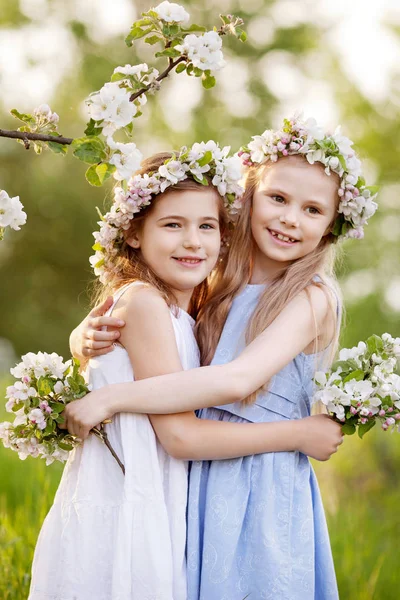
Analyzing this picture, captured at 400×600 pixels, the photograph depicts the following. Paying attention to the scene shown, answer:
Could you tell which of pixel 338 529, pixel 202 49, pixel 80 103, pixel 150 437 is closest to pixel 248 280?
pixel 150 437

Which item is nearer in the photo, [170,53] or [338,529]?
[170,53]

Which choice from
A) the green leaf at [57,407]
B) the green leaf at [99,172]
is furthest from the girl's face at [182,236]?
the green leaf at [99,172]

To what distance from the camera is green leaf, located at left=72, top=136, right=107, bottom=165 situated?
224 cm

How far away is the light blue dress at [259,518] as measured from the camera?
2.80 m

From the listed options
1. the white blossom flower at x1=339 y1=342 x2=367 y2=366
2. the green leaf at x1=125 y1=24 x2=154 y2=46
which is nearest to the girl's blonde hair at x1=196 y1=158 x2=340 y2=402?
the white blossom flower at x1=339 y1=342 x2=367 y2=366

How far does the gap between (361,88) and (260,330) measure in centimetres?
966

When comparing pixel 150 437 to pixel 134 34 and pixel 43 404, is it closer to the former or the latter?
pixel 43 404

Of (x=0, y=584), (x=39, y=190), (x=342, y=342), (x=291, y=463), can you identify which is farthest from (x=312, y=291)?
(x=39, y=190)

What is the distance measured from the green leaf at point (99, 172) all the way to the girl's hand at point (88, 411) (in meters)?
0.74

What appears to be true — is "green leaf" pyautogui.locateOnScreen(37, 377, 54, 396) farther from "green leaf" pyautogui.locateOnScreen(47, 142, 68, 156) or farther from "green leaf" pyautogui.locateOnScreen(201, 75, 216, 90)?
"green leaf" pyautogui.locateOnScreen(201, 75, 216, 90)

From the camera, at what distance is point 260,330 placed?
9.71 ft

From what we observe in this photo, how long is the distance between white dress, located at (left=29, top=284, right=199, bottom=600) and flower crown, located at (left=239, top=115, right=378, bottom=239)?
2.47 ft

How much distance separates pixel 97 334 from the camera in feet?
9.44

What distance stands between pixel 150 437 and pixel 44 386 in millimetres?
366
